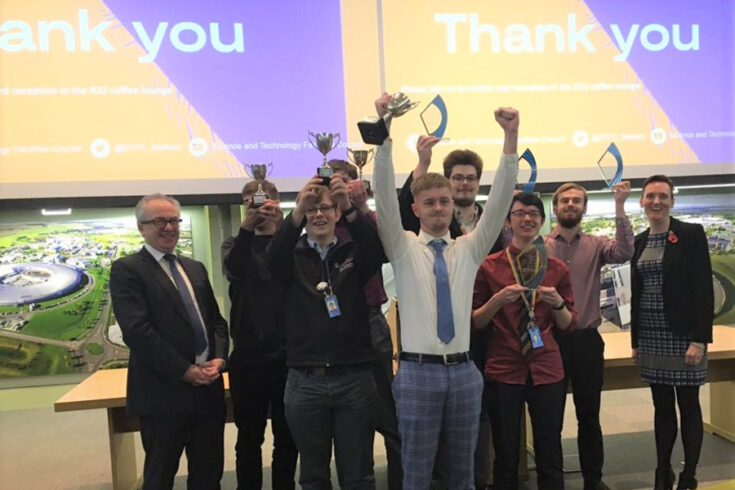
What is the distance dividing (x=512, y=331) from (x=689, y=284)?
1068mm

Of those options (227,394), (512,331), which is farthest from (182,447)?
(512,331)

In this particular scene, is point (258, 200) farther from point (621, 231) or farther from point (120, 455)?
point (120, 455)

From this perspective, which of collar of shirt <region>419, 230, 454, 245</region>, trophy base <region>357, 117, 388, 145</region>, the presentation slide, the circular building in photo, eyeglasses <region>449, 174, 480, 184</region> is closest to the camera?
trophy base <region>357, 117, 388, 145</region>

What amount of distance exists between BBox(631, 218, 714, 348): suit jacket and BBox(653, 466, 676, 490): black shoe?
0.74 meters

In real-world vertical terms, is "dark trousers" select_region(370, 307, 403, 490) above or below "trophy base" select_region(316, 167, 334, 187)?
below

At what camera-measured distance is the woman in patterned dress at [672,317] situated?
102 inches

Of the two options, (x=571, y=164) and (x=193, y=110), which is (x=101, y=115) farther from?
(x=571, y=164)

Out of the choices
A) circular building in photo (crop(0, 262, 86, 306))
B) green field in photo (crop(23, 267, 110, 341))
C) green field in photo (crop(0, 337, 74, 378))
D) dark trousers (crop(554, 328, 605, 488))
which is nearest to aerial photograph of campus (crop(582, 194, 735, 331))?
dark trousers (crop(554, 328, 605, 488))

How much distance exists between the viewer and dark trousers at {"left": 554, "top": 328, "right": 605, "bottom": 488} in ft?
8.45

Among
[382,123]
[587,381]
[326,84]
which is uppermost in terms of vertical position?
[326,84]

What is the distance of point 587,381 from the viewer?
8.52ft

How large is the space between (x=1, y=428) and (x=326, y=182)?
435cm

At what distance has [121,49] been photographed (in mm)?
3535

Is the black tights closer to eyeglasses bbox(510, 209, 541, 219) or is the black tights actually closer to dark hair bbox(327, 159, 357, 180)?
eyeglasses bbox(510, 209, 541, 219)
